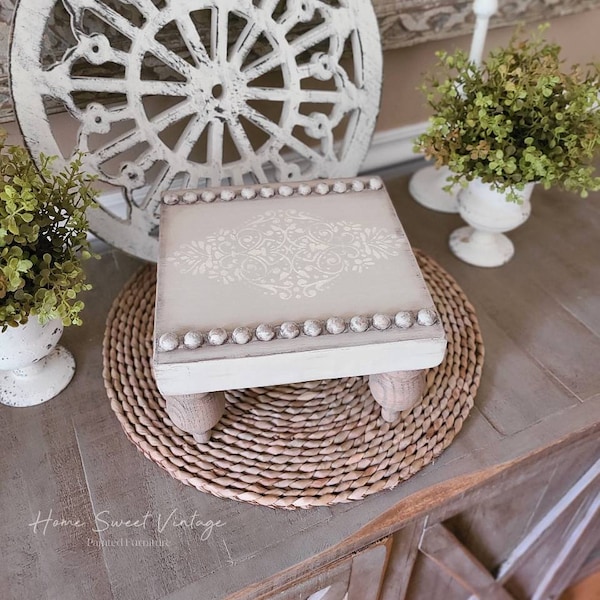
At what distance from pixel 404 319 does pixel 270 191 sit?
235mm

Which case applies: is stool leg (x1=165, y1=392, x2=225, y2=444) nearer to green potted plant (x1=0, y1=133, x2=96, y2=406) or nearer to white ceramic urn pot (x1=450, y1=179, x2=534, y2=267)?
green potted plant (x1=0, y1=133, x2=96, y2=406)

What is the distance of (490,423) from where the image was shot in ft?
2.22

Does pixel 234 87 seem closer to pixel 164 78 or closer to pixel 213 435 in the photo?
pixel 164 78

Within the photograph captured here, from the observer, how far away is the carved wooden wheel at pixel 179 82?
647mm

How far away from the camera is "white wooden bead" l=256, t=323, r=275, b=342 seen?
0.52 meters

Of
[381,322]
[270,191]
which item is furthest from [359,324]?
[270,191]

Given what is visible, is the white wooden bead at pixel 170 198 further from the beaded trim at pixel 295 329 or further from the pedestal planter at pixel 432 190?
the pedestal planter at pixel 432 190

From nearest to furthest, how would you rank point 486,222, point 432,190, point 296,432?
point 296,432 < point 486,222 < point 432,190

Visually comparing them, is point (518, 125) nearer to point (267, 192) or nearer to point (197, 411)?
point (267, 192)

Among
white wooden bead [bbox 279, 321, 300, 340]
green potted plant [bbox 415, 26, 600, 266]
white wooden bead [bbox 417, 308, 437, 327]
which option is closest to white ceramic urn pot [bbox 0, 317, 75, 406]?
white wooden bead [bbox 279, 321, 300, 340]

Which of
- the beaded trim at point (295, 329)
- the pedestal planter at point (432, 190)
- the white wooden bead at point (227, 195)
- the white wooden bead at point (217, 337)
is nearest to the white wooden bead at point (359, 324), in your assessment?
the beaded trim at point (295, 329)

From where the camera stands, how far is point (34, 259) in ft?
1.80

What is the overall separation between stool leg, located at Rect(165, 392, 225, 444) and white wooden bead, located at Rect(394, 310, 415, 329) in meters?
0.20

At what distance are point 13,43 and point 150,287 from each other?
326 millimetres
